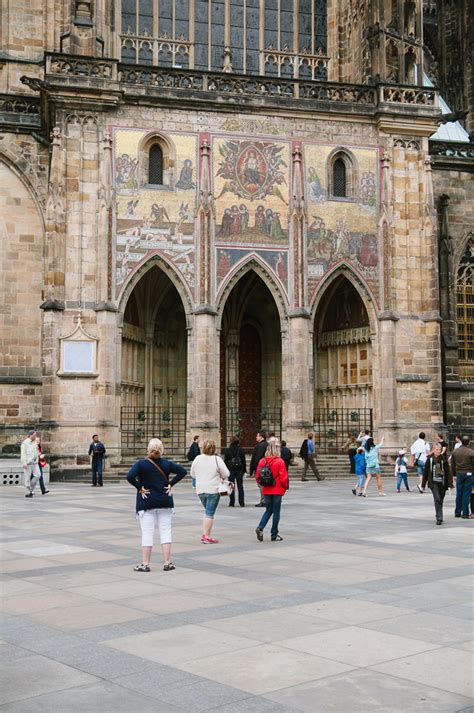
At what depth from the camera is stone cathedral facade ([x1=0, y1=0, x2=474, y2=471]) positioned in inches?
1046

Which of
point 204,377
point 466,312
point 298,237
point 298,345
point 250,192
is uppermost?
point 250,192

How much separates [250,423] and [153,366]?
4076 millimetres

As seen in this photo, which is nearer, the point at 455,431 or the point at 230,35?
the point at 230,35

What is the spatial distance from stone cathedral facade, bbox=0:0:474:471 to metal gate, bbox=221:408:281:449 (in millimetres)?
89

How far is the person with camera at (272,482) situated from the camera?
1183 cm

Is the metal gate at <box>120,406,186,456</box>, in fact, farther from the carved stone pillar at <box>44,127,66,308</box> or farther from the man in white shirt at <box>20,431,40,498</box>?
the man in white shirt at <box>20,431,40,498</box>

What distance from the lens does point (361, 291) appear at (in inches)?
1128

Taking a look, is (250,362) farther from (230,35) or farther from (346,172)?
(230,35)

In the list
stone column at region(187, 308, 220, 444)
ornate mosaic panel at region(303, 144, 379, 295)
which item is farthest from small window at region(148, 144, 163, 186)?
ornate mosaic panel at region(303, 144, 379, 295)

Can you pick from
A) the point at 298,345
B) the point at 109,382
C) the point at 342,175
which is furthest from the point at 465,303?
the point at 109,382

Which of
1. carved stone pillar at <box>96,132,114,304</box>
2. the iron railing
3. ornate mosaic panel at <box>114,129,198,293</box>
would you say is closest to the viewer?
carved stone pillar at <box>96,132,114,304</box>

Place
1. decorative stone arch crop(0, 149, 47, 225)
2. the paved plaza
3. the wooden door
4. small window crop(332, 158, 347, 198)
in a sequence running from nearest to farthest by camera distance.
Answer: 1. the paved plaza
2. small window crop(332, 158, 347, 198)
3. decorative stone arch crop(0, 149, 47, 225)
4. the wooden door

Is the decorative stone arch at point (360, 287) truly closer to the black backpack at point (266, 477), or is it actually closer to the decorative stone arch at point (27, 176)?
the decorative stone arch at point (27, 176)

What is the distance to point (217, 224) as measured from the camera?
27.5 metres
